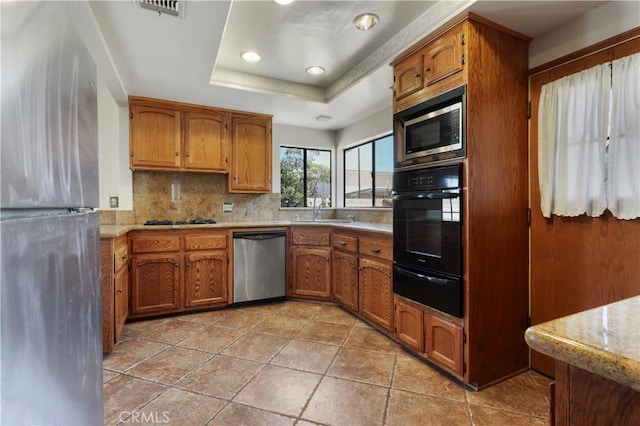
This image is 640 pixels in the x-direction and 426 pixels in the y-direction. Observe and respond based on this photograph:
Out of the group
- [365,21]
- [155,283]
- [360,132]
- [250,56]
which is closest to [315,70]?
[250,56]

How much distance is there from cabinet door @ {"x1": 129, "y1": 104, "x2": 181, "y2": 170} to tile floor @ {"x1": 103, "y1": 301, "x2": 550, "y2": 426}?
5.59 feet

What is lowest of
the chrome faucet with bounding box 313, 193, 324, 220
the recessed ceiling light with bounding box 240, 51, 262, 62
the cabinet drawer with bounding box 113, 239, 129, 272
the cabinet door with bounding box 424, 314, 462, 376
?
the cabinet door with bounding box 424, 314, 462, 376

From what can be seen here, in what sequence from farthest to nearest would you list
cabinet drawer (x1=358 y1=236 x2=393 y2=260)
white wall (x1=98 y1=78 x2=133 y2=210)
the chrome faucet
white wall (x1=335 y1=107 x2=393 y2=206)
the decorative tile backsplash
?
the chrome faucet < white wall (x1=335 y1=107 x2=393 y2=206) < the decorative tile backsplash < white wall (x1=98 y1=78 x2=133 y2=210) < cabinet drawer (x1=358 y1=236 x2=393 y2=260)

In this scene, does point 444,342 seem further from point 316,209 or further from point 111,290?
point 316,209

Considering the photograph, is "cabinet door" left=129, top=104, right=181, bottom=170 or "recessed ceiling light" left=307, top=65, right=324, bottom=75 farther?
"cabinet door" left=129, top=104, right=181, bottom=170

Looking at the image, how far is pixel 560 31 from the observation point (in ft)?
6.33

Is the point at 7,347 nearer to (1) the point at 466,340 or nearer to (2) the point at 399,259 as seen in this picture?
(1) the point at 466,340

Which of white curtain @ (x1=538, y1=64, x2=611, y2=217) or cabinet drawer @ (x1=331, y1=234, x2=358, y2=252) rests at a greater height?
white curtain @ (x1=538, y1=64, x2=611, y2=217)

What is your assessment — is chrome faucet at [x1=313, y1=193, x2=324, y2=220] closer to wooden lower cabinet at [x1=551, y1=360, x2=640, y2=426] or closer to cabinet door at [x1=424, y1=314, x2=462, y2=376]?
cabinet door at [x1=424, y1=314, x2=462, y2=376]

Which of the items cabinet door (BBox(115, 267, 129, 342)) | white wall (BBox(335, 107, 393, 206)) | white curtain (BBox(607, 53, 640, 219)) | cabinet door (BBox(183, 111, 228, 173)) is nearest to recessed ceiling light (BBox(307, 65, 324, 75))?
white wall (BBox(335, 107, 393, 206))

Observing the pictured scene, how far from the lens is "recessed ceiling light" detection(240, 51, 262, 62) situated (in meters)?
2.66

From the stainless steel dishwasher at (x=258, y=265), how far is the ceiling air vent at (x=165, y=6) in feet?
6.88

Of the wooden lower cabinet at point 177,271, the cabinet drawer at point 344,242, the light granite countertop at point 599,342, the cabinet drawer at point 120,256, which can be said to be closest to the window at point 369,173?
the cabinet drawer at point 344,242

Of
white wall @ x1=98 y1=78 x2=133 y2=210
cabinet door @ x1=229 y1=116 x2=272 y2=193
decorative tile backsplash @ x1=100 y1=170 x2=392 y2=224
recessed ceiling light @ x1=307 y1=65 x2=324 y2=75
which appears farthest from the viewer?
cabinet door @ x1=229 y1=116 x2=272 y2=193
